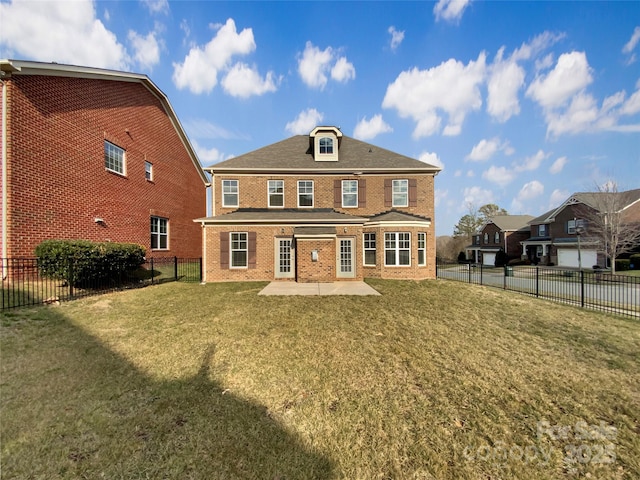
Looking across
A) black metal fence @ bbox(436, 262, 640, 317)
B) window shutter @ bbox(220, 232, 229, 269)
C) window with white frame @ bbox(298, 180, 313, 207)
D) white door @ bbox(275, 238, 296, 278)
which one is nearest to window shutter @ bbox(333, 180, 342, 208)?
window with white frame @ bbox(298, 180, 313, 207)

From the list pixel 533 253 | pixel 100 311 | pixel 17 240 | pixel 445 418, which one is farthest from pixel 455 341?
pixel 533 253

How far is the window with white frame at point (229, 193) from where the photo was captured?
1545 cm

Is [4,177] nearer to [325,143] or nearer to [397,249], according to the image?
[325,143]

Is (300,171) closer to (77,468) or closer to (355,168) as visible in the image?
(355,168)

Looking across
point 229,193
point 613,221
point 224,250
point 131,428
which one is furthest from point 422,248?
point 613,221

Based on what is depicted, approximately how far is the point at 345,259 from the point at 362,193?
481cm

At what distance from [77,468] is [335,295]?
7.71 meters

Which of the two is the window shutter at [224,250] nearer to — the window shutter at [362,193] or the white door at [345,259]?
the white door at [345,259]

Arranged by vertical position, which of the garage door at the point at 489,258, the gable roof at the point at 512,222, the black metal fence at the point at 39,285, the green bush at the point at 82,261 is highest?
the gable roof at the point at 512,222

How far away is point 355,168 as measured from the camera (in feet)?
52.1

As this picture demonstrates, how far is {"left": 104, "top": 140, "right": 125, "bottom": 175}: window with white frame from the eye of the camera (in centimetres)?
1294

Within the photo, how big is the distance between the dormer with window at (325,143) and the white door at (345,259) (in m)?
6.00

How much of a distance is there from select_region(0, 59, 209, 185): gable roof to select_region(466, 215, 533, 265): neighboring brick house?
39792 millimetres

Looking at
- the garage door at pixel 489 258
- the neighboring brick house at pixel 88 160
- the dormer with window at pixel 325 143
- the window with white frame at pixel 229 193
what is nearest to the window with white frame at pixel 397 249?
the dormer with window at pixel 325 143
